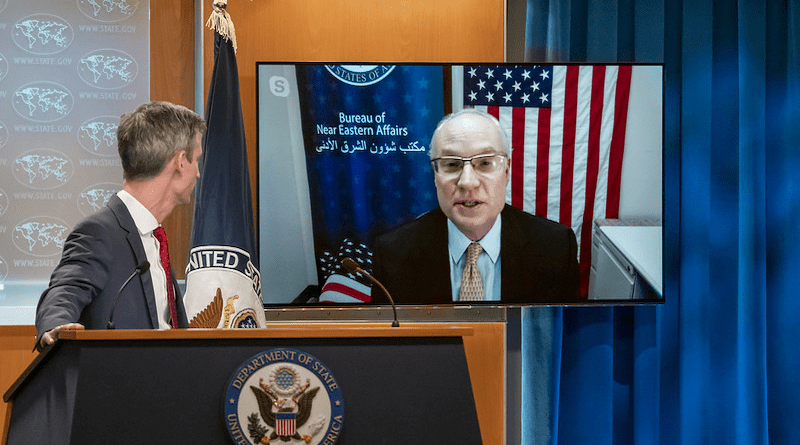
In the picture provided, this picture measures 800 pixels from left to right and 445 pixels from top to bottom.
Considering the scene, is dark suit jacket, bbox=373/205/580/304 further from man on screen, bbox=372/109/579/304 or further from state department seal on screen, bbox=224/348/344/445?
state department seal on screen, bbox=224/348/344/445

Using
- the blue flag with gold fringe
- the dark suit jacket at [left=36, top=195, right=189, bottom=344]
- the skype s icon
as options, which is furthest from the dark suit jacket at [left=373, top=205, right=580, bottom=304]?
the dark suit jacket at [left=36, top=195, right=189, bottom=344]

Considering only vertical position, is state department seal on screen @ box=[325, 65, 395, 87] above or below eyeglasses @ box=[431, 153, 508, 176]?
above

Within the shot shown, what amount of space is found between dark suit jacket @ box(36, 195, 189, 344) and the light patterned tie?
167cm

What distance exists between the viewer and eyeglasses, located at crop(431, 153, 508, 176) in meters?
3.44

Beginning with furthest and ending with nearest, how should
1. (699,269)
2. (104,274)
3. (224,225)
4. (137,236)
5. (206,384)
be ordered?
1. (699,269)
2. (224,225)
3. (137,236)
4. (104,274)
5. (206,384)

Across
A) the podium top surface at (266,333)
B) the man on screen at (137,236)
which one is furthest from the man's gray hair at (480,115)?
the podium top surface at (266,333)

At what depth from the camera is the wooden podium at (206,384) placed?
1434mm

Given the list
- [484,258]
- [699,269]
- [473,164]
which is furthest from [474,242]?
[699,269]

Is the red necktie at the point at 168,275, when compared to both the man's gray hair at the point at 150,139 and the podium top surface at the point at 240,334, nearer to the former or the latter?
the man's gray hair at the point at 150,139

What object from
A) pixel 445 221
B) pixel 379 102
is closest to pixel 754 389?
pixel 445 221


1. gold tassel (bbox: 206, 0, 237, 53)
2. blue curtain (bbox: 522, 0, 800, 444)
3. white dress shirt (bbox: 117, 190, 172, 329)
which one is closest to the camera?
white dress shirt (bbox: 117, 190, 172, 329)

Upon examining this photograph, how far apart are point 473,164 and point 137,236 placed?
5.71 ft

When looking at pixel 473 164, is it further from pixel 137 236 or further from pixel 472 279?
pixel 137 236

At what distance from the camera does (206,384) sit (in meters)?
1.45
